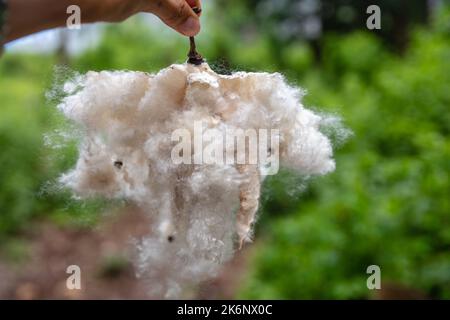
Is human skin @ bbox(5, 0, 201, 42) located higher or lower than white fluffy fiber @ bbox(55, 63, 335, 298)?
higher

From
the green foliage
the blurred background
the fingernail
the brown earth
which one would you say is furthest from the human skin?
the brown earth

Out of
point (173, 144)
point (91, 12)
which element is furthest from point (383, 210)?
point (91, 12)

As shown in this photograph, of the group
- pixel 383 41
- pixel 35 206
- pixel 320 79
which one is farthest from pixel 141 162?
pixel 383 41

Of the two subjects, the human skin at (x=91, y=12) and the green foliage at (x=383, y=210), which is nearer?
the human skin at (x=91, y=12)

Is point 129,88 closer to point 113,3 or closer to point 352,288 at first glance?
point 113,3

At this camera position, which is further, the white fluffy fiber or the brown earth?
the brown earth

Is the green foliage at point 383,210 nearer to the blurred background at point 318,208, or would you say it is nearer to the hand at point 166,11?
the blurred background at point 318,208

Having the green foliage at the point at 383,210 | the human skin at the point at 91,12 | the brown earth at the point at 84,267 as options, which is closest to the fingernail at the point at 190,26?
the human skin at the point at 91,12

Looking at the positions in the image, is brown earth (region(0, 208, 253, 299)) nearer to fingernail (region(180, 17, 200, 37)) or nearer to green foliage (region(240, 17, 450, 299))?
green foliage (region(240, 17, 450, 299))
